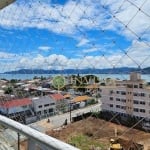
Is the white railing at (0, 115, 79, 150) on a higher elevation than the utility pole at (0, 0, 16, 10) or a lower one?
lower

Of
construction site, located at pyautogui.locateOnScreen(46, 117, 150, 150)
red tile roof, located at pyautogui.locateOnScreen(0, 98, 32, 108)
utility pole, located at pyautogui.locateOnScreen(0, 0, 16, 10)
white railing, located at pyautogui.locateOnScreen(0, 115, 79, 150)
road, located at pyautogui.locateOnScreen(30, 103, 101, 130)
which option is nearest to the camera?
white railing, located at pyautogui.locateOnScreen(0, 115, 79, 150)

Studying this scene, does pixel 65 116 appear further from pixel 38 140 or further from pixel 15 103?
pixel 38 140

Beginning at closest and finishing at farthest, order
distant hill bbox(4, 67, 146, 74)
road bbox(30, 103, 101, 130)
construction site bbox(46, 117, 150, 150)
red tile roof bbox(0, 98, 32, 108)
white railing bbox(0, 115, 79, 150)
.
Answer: white railing bbox(0, 115, 79, 150) → distant hill bbox(4, 67, 146, 74) → red tile roof bbox(0, 98, 32, 108) → construction site bbox(46, 117, 150, 150) → road bbox(30, 103, 101, 130)

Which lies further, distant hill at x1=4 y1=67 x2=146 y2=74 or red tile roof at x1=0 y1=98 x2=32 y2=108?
red tile roof at x1=0 y1=98 x2=32 y2=108

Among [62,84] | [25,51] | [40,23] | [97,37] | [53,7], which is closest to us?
[97,37]

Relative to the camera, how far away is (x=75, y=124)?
46.0ft

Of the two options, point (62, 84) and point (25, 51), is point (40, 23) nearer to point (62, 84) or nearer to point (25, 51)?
point (25, 51)

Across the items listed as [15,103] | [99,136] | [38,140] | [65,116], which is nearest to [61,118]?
[65,116]

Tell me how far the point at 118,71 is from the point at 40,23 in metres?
0.99

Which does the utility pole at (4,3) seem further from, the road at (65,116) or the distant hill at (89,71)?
the road at (65,116)

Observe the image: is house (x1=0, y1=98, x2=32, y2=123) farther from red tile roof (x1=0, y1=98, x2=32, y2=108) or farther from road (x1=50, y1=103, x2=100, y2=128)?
road (x1=50, y1=103, x2=100, y2=128)

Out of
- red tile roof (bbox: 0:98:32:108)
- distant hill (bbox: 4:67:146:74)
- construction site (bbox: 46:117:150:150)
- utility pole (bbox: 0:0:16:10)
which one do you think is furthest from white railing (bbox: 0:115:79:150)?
construction site (bbox: 46:117:150:150)

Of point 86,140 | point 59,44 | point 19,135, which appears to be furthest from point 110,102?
point 19,135

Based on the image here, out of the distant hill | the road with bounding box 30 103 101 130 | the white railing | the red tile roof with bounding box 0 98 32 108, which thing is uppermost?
the distant hill
